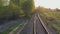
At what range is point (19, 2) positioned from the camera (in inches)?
1983

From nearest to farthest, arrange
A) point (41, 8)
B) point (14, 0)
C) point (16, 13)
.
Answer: point (16, 13) → point (14, 0) → point (41, 8)

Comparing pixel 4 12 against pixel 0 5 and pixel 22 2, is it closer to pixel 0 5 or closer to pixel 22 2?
pixel 0 5

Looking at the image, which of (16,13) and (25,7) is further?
(25,7)

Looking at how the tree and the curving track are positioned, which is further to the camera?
the tree

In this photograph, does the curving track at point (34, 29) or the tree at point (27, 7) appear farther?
the tree at point (27, 7)

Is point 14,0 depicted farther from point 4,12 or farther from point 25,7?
point 4,12

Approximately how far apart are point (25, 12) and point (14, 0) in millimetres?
6414

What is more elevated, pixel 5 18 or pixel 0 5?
pixel 0 5

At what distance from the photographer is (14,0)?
49.0m

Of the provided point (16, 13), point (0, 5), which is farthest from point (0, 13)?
point (16, 13)

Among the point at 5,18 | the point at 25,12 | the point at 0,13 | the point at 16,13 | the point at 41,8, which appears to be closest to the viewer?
the point at 0,13

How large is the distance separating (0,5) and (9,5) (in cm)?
690

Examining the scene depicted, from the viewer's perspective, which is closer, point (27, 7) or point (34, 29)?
point (34, 29)

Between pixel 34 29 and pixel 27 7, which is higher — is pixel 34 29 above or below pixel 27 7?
above
